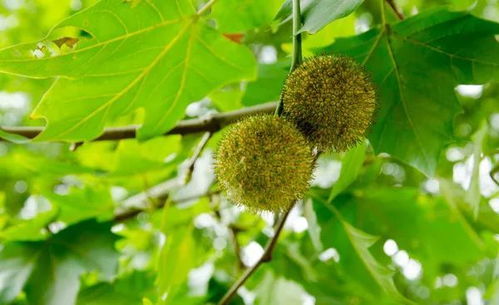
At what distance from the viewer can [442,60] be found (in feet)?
5.31

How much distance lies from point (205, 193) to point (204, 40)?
2.69 feet

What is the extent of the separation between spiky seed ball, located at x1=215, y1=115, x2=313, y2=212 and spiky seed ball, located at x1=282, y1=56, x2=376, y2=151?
5 centimetres

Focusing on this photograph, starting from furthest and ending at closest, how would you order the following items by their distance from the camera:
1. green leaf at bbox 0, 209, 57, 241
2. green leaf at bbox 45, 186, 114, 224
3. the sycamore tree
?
green leaf at bbox 45, 186, 114, 224, green leaf at bbox 0, 209, 57, 241, the sycamore tree

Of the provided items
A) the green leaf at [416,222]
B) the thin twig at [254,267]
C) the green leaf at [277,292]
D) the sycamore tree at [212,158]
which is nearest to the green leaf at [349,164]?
the sycamore tree at [212,158]

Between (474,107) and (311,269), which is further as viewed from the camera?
(474,107)

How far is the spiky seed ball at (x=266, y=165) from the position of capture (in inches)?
52.6

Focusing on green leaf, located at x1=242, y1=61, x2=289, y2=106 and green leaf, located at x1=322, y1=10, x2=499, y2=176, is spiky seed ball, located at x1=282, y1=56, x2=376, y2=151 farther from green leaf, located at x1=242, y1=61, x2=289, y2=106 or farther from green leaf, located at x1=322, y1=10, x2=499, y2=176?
green leaf, located at x1=242, y1=61, x2=289, y2=106

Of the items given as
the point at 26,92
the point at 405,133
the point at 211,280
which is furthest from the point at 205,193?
the point at 26,92

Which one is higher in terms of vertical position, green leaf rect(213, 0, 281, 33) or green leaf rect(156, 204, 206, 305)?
green leaf rect(213, 0, 281, 33)

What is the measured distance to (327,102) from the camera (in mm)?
1414

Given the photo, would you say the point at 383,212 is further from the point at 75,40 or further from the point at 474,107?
the point at 474,107

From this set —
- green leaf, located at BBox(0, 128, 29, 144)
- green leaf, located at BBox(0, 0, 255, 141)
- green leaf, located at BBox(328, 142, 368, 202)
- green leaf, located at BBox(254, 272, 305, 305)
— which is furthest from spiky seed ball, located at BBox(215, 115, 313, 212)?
green leaf, located at BBox(254, 272, 305, 305)

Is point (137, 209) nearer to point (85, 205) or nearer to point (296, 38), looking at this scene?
point (85, 205)

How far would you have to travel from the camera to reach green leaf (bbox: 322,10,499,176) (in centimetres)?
160
